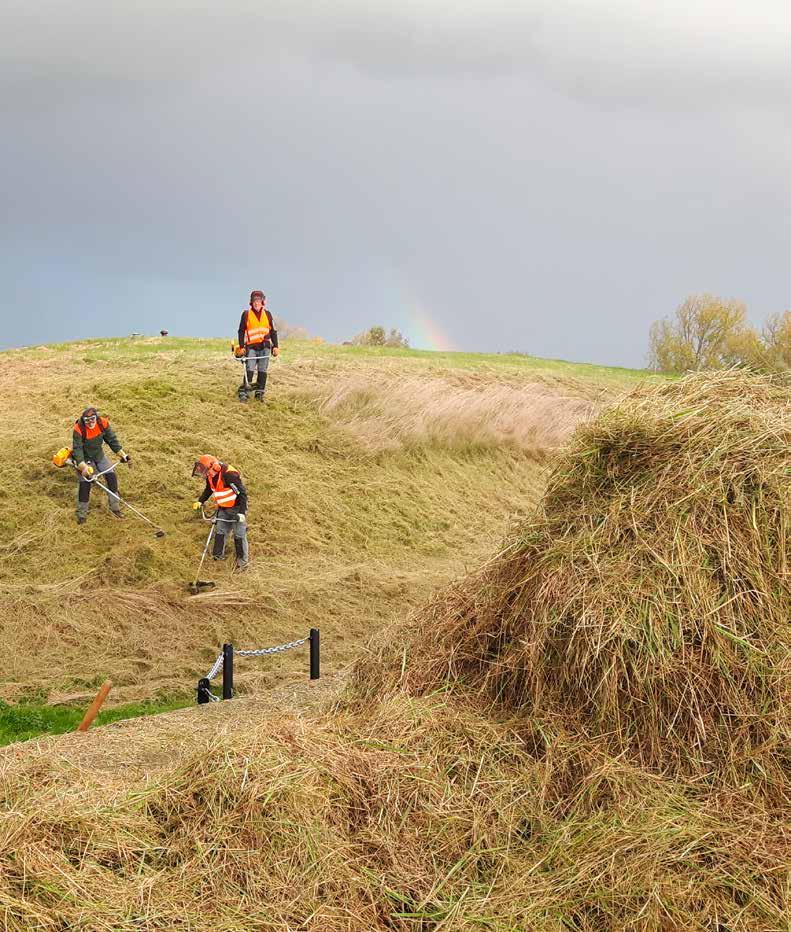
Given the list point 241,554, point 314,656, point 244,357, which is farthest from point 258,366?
point 314,656

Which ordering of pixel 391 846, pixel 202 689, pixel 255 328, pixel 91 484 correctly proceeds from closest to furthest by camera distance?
pixel 391 846
pixel 202 689
pixel 91 484
pixel 255 328

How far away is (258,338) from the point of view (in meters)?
18.9

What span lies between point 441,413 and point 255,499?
5.31m

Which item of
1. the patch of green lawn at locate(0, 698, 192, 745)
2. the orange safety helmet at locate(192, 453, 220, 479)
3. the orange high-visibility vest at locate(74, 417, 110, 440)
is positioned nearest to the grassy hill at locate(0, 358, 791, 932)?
the patch of green lawn at locate(0, 698, 192, 745)

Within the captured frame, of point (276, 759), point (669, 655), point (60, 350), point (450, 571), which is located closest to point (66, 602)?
point (450, 571)

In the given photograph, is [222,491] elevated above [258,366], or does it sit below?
below

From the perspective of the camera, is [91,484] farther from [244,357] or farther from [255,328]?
[255,328]

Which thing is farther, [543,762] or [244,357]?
[244,357]

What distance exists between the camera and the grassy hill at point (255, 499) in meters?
12.6

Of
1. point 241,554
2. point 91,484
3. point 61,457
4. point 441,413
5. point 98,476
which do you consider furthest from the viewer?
point 441,413

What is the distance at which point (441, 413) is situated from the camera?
20.5m

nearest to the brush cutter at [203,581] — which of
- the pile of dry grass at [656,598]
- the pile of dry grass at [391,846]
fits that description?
the pile of dry grass at [656,598]

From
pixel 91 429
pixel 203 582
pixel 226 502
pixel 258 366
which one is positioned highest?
pixel 258 366

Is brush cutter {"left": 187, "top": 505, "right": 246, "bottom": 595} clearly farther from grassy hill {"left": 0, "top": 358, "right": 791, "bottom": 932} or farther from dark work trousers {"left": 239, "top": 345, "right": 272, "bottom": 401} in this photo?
grassy hill {"left": 0, "top": 358, "right": 791, "bottom": 932}
